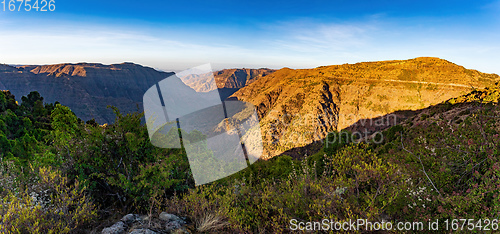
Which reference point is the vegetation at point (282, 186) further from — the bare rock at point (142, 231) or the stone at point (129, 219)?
the bare rock at point (142, 231)

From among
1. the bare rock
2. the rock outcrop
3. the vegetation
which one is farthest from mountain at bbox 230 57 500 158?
the bare rock

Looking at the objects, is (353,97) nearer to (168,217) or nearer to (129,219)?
(168,217)

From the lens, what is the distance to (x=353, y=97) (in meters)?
124

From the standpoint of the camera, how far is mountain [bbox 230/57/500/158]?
4321 inches

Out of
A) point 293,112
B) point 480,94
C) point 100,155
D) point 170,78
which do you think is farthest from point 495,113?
point 293,112

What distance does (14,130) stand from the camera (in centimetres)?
2531

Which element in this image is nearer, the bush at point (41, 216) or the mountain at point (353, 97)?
the bush at point (41, 216)

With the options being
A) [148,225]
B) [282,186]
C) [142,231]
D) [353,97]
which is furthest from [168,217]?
[353,97]

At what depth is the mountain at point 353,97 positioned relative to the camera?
110 m

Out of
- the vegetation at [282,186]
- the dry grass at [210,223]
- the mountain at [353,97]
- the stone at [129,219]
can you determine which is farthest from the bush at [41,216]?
the mountain at [353,97]

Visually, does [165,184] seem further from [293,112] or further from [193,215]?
[293,112]

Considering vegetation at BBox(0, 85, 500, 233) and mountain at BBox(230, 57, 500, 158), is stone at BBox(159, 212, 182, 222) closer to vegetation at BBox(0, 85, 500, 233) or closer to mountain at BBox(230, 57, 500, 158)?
vegetation at BBox(0, 85, 500, 233)

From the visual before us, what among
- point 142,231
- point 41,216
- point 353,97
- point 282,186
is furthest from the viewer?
point 353,97

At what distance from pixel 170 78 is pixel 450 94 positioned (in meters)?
134
